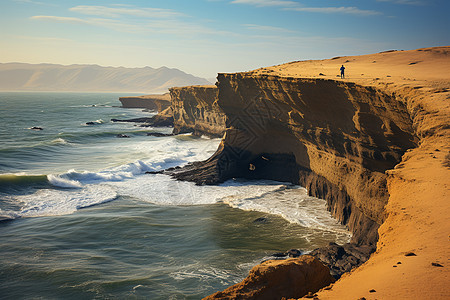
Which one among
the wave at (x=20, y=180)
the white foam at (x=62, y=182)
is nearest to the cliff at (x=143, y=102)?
the wave at (x=20, y=180)

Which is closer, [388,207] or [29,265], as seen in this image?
[388,207]

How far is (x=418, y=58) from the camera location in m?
21.3

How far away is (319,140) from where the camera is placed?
19906 millimetres

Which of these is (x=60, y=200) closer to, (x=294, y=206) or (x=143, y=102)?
(x=294, y=206)

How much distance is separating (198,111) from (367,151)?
1490 inches

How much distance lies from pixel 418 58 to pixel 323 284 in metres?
18.2

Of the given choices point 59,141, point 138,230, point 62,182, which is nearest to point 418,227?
point 138,230

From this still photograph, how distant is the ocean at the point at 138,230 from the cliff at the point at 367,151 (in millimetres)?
1514

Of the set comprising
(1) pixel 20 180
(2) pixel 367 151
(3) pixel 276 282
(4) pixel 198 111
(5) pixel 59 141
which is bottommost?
(1) pixel 20 180

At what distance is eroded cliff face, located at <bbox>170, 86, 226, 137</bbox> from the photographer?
149 feet

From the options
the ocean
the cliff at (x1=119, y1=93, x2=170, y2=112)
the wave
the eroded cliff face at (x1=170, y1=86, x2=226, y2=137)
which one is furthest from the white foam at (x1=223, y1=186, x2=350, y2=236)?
the cliff at (x1=119, y1=93, x2=170, y2=112)

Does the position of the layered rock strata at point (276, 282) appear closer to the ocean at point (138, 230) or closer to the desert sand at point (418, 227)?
the desert sand at point (418, 227)

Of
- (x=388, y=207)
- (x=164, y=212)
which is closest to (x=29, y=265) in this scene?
(x=164, y=212)

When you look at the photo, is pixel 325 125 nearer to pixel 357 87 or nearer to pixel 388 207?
pixel 357 87
